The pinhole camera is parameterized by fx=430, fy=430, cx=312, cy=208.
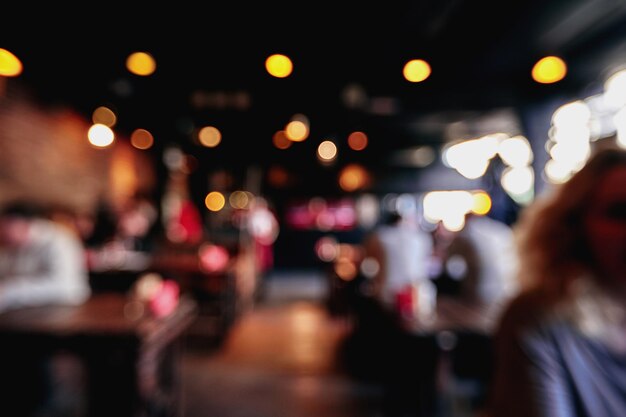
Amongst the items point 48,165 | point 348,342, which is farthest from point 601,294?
point 48,165

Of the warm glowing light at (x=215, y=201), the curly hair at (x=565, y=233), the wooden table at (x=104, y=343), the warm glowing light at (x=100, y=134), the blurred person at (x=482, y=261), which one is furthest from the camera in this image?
the warm glowing light at (x=215, y=201)

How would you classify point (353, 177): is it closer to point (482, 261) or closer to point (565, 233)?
point (482, 261)

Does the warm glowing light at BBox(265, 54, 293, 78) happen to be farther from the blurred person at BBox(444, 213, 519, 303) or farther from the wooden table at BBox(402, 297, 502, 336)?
the wooden table at BBox(402, 297, 502, 336)

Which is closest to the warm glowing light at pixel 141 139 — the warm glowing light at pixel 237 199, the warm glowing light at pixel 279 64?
the warm glowing light at pixel 279 64

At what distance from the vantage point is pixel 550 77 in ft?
15.0

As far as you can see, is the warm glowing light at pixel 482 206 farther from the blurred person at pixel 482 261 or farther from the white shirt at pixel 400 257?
the white shirt at pixel 400 257

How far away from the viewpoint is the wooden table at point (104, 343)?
8.18ft

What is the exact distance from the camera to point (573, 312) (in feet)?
3.56

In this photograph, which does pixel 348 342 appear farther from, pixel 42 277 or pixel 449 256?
pixel 42 277

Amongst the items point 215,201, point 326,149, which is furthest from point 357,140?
point 215,201

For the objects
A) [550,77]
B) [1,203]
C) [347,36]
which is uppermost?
[347,36]

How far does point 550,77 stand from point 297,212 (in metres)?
11.0

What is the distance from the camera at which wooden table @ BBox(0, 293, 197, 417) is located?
249cm

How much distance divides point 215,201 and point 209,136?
427cm
